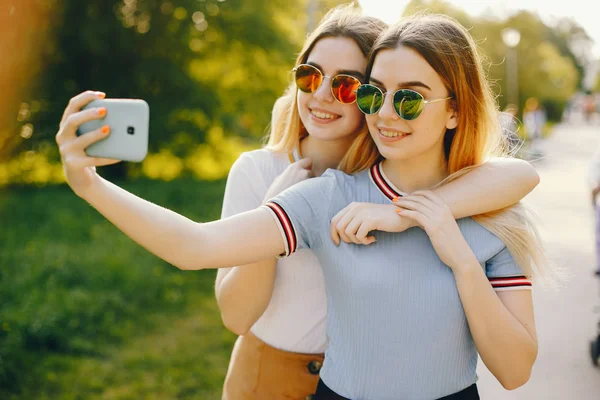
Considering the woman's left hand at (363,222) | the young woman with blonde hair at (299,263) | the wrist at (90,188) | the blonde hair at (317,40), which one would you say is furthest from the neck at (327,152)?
the wrist at (90,188)

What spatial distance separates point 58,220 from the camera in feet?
31.3

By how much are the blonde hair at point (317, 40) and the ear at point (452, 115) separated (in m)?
0.42

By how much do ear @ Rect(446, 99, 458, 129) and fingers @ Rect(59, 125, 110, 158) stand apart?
1079 millimetres

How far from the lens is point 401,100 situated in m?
1.80

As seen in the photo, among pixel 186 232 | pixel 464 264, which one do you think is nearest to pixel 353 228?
pixel 464 264

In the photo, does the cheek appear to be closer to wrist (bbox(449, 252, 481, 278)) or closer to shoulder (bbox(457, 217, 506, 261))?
shoulder (bbox(457, 217, 506, 261))

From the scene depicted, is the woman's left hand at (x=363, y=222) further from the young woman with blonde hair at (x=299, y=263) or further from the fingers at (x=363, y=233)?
the young woman with blonde hair at (x=299, y=263)

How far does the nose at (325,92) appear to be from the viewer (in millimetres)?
2176

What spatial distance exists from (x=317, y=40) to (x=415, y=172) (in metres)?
0.66

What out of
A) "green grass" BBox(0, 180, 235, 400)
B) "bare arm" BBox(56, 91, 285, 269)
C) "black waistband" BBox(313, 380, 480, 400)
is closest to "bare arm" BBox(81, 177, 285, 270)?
"bare arm" BBox(56, 91, 285, 269)

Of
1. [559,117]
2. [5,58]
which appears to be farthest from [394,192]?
[559,117]

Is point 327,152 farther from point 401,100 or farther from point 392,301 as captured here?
point 392,301

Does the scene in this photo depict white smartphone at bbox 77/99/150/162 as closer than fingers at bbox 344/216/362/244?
Yes

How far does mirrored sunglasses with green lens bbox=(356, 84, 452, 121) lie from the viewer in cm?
179
